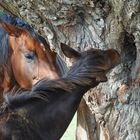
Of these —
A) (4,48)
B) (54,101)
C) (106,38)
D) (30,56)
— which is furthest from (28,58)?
(54,101)

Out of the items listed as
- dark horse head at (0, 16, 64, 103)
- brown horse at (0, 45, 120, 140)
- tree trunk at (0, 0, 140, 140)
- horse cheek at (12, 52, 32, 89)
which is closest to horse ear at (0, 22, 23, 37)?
dark horse head at (0, 16, 64, 103)

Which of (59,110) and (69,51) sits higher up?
(69,51)

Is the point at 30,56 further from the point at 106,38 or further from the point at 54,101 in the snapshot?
the point at 54,101

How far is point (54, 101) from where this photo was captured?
1.43 m

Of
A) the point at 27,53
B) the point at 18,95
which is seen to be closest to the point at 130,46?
the point at 18,95

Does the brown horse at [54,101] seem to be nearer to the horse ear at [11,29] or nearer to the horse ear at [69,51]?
the horse ear at [69,51]

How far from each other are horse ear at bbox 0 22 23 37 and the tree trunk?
722 millimetres

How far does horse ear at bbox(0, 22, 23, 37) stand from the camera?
8.59ft

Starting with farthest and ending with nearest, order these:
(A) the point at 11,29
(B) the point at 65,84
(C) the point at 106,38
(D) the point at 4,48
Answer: (D) the point at 4,48
(A) the point at 11,29
(C) the point at 106,38
(B) the point at 65,84

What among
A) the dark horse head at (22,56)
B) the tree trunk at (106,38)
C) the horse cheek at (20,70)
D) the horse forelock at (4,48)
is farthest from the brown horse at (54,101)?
the horse forelock at (4,48)

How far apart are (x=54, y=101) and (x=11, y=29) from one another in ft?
4.33

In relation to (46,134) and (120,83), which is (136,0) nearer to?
(120,83)

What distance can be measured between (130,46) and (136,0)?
274 millimetres

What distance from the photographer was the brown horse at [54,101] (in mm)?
1385
